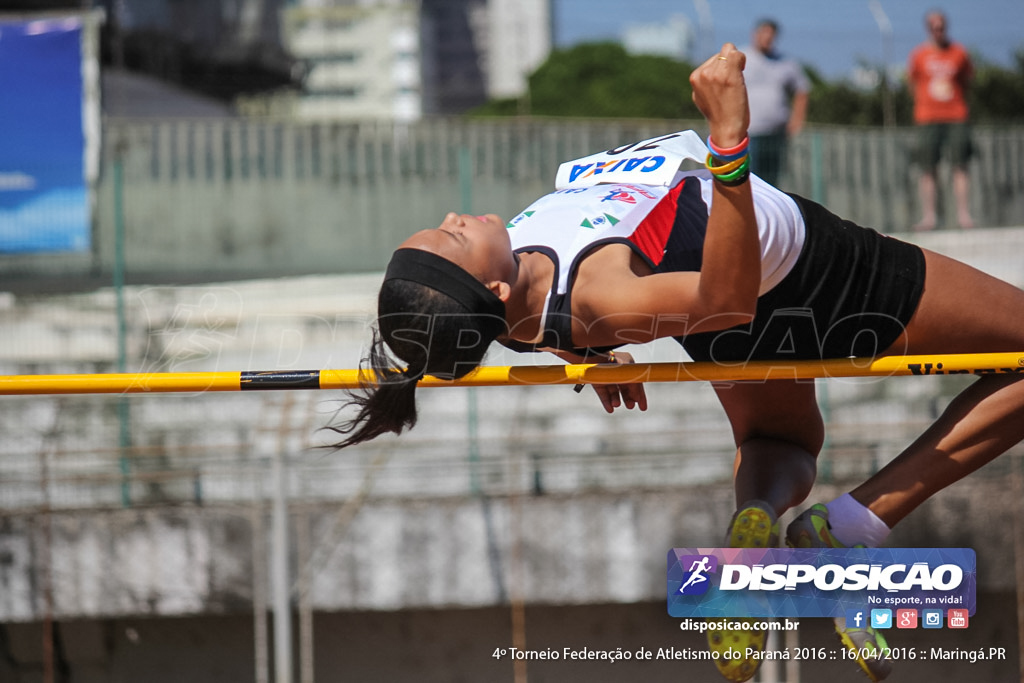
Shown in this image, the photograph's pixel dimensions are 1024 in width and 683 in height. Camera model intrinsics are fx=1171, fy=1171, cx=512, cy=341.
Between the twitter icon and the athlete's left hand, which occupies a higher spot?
the athlete's left hand

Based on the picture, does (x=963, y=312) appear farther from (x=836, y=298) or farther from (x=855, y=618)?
(x=855, y=618)

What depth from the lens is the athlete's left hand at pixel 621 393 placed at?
284 centimetres

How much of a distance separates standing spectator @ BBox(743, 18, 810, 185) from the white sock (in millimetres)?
4352

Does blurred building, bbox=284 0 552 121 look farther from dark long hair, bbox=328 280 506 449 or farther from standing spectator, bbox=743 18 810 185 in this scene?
dark long hair, bbox=328 280 506 449

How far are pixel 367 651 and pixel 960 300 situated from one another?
421 cm

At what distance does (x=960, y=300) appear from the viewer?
2562mm

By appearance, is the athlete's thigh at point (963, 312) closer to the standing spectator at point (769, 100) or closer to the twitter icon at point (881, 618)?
the twitter icon at point (881, 618)

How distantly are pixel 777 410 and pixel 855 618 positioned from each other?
20.7 inches

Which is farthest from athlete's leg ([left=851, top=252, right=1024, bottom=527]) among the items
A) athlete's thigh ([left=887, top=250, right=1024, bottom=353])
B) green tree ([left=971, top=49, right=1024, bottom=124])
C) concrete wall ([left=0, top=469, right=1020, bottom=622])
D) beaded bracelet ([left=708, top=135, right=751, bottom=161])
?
green tree ([left=971, top=49, right=1024, bottom=124])

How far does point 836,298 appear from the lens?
2521 millimetres

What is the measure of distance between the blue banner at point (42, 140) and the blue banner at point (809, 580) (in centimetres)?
473

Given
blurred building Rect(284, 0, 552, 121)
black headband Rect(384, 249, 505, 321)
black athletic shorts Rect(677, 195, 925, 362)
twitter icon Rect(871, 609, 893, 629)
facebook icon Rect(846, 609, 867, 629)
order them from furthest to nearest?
blurred building Rect(284, 0, 552, 121) → twitter icon Rect(871, 609, 893, 629) → facebook icon Rect(846, 609, 867, 629) → black athletic shorts Rect(677, 195, 925, 362) → black headband Rect(384, 249, 505, 321)

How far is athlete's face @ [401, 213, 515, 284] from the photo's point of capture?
238 centimetres

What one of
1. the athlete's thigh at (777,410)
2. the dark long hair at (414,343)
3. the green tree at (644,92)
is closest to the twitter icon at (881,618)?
the athlete's thigh at (777,410)
